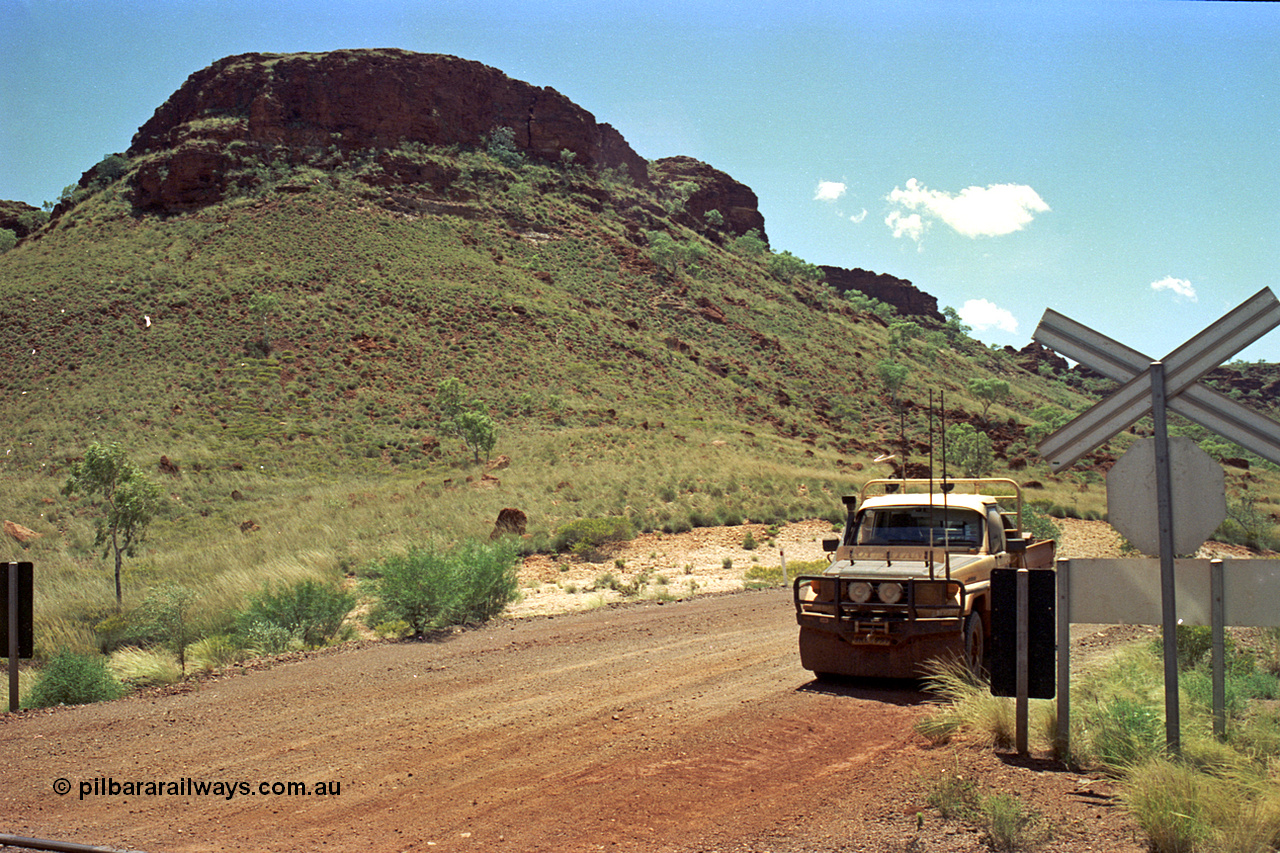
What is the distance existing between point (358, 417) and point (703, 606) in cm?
3851

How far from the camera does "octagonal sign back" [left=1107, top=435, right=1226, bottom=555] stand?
4996 millimetres

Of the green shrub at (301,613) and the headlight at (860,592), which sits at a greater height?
the headlight at (860,592)

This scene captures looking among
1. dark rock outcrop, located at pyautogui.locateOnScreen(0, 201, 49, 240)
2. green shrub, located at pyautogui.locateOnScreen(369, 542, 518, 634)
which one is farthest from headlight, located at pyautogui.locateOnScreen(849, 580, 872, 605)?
dark rock outcrop, located at pyautogui.locateOnScreen(0, 201, 49, 240)

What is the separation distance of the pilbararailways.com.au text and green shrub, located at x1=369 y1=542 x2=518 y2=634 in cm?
623

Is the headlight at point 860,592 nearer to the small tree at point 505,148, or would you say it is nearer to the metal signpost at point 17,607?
the metal signpost at point 17,607

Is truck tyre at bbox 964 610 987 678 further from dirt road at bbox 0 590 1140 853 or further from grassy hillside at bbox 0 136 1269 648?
grassy hillside at bbox 0 136 1269 648

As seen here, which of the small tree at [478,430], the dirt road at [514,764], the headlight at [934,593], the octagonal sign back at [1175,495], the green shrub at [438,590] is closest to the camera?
the dirt road at [514,764]

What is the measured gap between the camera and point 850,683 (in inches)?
314

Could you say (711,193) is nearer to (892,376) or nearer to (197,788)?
(892,376)

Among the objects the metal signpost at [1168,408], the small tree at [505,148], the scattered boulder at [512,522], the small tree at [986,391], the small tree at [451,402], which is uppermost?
the small tree at [505,148]

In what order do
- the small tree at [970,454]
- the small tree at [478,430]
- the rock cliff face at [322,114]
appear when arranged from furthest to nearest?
the rock cliff face at [322,114], the small tree at [970,454], the small tree at [478,430]

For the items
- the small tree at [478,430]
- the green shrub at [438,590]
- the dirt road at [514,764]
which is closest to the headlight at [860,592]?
the dirt road at [514,764]

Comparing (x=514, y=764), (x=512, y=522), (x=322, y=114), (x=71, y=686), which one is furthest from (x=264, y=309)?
(x=514, y=764)

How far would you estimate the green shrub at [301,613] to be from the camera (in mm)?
11531
